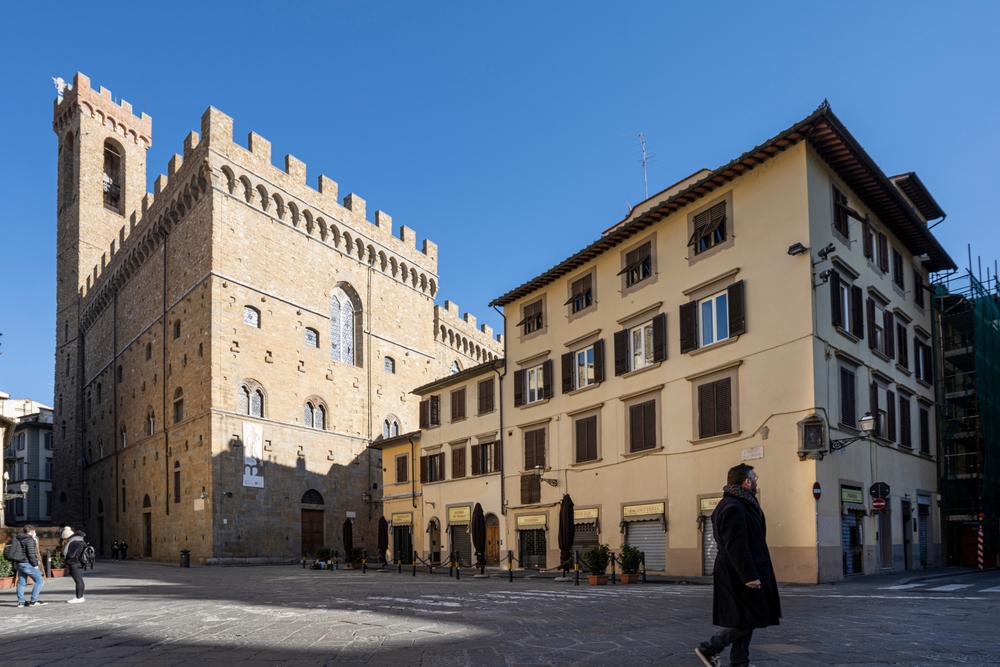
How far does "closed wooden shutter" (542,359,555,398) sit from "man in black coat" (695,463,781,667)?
2148cm

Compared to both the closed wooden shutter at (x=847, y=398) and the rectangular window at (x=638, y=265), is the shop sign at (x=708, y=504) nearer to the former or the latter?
the closed wooden shutter at (x=847, y=398)

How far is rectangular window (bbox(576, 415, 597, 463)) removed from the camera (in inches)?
1004

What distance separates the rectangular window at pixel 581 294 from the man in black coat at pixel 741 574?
20524 mm

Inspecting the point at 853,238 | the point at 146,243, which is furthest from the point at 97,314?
the point at 853,238

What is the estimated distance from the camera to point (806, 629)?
31.0 feet

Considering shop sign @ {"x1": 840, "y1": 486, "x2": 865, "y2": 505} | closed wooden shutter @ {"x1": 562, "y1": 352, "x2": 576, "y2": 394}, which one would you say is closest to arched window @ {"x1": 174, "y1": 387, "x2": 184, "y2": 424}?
closed wooden shutter @ {"x1": 562, "y1": 352, "x2": 576, "y2": 394}

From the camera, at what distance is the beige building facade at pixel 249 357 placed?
122ft

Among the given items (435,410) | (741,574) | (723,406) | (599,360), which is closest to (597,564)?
(723,406)

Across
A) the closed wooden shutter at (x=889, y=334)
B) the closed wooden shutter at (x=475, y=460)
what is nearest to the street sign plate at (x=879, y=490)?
the closed wooden shutter at (x=889, y=334)

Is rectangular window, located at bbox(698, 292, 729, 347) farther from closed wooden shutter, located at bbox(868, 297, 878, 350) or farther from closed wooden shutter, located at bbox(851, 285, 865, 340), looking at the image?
closed wooden shutter, located at bbox(868, 297, 878, 350)

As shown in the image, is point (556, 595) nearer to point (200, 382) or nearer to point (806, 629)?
point (806, 629)

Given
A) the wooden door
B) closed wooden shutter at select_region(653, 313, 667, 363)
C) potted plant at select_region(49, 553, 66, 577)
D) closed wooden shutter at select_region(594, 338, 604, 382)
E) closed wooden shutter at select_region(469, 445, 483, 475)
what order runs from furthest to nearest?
the wooden door, closed wooden shutter at select_region(469, 445, 483, 475), potted plant at select_region(49, 553, 66, 577), closed wooden shutter at select_region(594, 338, 604, 382), closed wooden shutter at select_region(653, 313, 667, 363)

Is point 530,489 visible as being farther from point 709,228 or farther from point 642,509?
point 709,228

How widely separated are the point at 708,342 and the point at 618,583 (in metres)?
6.59
